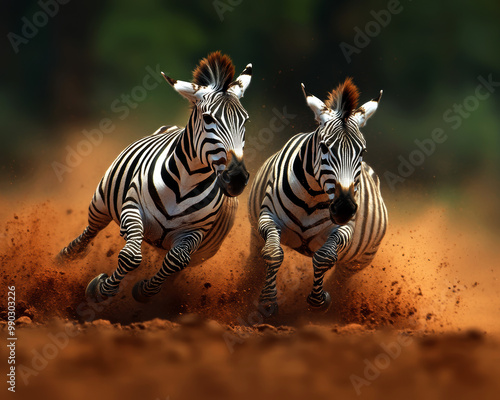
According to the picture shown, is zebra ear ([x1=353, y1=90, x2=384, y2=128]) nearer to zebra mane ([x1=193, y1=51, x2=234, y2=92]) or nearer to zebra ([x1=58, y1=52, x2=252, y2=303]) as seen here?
zebra ([x1=58, y1=52, x2=252, y2=303])

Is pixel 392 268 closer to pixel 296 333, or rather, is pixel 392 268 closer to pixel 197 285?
pixel 197 285

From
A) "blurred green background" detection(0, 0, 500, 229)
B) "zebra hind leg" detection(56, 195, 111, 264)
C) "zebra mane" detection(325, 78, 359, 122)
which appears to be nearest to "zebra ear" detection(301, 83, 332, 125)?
"zebra mane" detection(325, 78, 359, 122)

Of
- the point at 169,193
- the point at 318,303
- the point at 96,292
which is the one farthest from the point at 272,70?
the point at 96,292

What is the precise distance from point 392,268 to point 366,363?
342 centimetres

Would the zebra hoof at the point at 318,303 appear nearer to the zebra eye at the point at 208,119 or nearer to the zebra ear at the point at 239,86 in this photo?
the zebra eye at the point at 208,119

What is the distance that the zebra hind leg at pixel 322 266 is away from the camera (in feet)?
18.4

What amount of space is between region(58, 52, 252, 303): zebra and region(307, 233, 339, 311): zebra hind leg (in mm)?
1120

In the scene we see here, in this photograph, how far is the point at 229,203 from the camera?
21.6 feet

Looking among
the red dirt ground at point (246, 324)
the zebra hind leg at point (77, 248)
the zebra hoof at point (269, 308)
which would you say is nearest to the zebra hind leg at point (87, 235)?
the zebra hind leg at point (77, 248)

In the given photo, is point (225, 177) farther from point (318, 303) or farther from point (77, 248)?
point (77, 248)

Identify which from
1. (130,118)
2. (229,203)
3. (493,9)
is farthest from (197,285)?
(493,9)

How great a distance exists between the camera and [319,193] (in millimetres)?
5953

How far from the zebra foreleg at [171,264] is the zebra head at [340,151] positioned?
1.36 meters

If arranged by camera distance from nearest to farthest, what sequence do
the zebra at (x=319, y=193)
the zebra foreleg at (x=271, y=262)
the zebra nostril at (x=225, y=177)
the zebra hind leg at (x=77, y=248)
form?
the zebra nostril at (x=225, y=177)
the zebra at (x=319, y=193)
the zebra foreleg at (x=271, y=262)
the zebra hind leg at (x=77, y=248)
